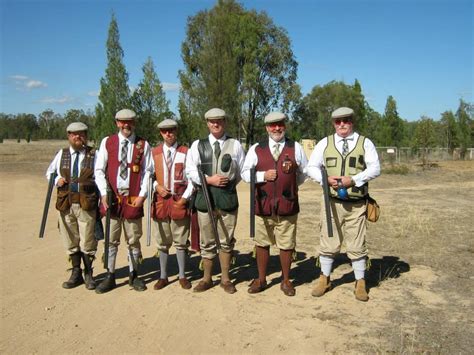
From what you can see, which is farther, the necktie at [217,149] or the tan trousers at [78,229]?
the tan trousers at [78,229]

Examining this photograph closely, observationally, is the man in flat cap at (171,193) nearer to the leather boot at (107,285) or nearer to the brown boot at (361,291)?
the leather boot at (107,285)

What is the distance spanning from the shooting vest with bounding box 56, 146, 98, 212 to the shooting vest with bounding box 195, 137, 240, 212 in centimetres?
131

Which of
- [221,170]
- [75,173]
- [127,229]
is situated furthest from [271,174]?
[75,173]

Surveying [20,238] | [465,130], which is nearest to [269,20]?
[465,130]

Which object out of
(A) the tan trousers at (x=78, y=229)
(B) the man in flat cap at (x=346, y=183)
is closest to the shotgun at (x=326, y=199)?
(B) the man in flat cap at (x=346, y=183)

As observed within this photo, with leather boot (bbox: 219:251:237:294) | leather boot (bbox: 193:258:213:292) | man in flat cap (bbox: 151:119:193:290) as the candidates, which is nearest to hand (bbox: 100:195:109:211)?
man in flat cap (bbox: 151:119:193:290)

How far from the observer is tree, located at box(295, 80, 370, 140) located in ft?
135

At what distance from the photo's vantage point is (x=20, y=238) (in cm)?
812

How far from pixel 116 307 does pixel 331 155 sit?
2904 millimetres

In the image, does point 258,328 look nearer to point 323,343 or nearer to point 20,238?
point 323,343

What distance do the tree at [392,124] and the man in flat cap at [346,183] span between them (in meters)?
32.6

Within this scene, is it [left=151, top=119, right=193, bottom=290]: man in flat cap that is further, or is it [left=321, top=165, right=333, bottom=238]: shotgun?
[left=151, top=119, right=193, bottom=290]: man in flat cap

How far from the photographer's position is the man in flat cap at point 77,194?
18.1 ft

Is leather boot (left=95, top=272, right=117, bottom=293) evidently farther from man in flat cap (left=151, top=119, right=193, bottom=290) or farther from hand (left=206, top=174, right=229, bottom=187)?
hand (left=206, top=174, right=229, bottom=187)
